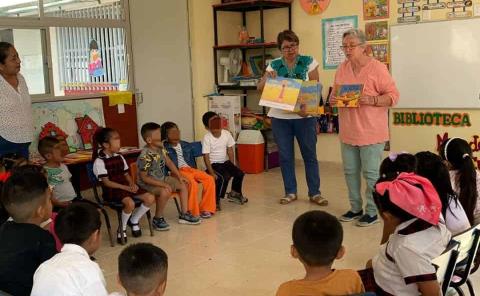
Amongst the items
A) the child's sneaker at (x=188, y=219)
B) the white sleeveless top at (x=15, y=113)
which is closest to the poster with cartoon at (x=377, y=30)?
the child's sneaker at (x=188, y=219)

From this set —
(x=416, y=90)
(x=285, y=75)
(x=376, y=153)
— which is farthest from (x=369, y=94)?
(x=416, y=90)

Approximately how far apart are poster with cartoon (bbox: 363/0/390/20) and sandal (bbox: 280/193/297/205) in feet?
8.00

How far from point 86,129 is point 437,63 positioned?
3.73 meters

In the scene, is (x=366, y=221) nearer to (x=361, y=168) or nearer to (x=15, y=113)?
(x=361, y=168)

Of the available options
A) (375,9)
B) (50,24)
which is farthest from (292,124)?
(50,24)

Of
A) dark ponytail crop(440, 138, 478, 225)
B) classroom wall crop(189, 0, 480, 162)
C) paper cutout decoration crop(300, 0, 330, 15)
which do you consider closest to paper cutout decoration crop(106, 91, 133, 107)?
classroom wall crop(189, 0, 480, 162)

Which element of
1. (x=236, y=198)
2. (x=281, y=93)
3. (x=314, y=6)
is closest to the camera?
(x=281, y=93)

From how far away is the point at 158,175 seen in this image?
4531 mm

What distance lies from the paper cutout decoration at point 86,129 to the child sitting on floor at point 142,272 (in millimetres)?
3903

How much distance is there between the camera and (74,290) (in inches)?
74.9

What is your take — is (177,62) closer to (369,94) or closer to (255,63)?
(255,63)

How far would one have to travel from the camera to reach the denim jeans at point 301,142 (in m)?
4.98

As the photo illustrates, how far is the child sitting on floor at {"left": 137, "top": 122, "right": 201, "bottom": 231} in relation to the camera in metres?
4.45

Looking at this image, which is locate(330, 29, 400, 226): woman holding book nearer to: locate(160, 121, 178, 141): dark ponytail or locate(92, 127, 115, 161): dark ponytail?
locate(160, 121, 178, 141): dark ponytail
